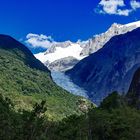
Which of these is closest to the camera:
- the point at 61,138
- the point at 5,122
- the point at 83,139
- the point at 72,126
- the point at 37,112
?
the point at 37,112

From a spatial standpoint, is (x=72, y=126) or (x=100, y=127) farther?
(x=72, y=126)

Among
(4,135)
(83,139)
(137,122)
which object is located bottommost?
(4,135)

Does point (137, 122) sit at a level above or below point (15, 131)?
above

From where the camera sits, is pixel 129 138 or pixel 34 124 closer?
pixel 34 124

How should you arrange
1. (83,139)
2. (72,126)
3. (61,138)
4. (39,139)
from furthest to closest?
(72,126), (61,138), (83,139), (39,139)

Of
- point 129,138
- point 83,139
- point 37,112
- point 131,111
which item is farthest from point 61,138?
point 37,112

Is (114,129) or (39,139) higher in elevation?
A: (114,129)

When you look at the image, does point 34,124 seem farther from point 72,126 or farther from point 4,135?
point 72,126

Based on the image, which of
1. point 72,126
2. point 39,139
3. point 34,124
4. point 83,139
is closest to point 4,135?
point 34,124

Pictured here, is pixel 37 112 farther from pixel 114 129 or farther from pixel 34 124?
pixel 114 129
